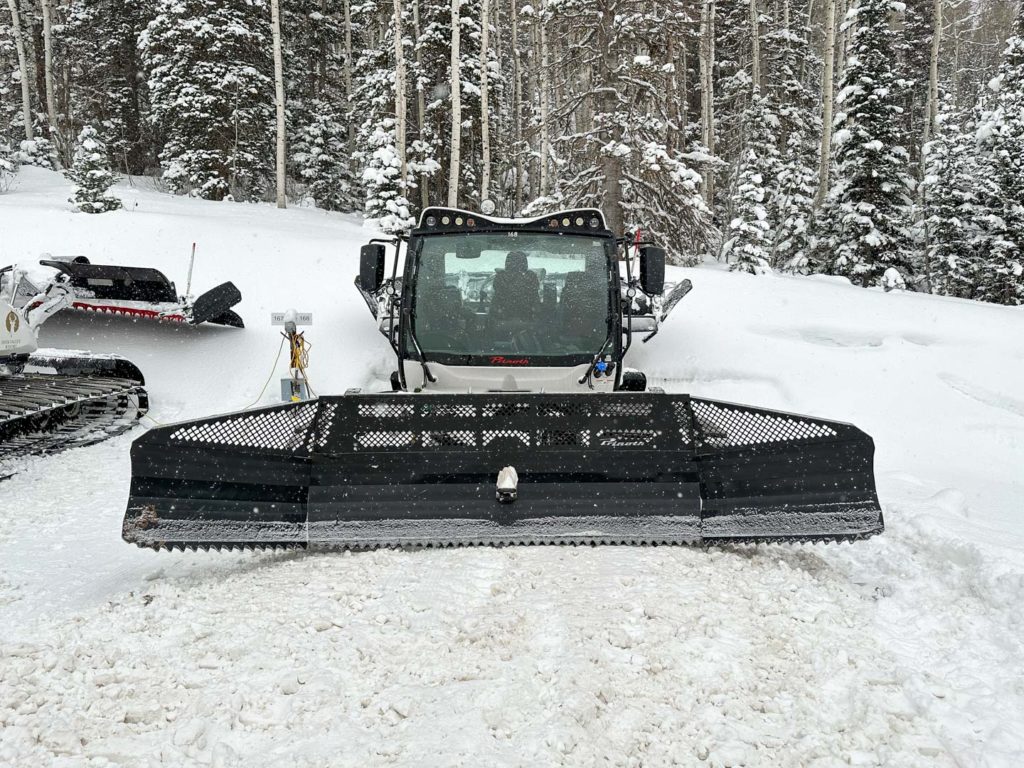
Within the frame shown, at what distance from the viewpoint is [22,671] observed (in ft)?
9.73

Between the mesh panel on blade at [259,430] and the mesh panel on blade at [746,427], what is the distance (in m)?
2.27

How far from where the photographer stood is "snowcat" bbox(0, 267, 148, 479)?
697 cm

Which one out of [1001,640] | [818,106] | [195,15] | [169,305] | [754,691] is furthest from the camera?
[818,106]

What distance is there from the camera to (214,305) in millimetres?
9375

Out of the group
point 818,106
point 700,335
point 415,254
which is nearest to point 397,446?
point 415,254

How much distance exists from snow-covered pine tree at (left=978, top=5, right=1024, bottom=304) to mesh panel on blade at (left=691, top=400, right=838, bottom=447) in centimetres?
2037

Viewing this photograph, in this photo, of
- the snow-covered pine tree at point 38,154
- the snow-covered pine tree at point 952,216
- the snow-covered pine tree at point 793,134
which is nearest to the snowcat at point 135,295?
the snow-covered pine tree at point 793,134

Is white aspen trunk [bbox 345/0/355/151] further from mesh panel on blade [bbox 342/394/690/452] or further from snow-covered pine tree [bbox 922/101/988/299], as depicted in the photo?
mesh panel on blade [bbox 342/394/690/452]

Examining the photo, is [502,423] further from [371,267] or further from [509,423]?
[371,267]

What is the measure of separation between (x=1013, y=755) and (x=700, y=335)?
27.5ft

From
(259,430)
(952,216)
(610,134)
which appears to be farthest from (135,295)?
(952,216)

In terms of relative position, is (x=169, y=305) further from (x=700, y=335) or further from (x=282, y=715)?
(x=282, y=715)

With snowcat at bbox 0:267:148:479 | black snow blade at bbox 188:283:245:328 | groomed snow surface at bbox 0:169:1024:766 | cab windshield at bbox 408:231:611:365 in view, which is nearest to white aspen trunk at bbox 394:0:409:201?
black snow blade at bbox 188:283:245:328

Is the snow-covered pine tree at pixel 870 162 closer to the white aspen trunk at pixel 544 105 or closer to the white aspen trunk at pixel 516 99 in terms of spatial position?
the white aspen trunk at pixel 544 105
